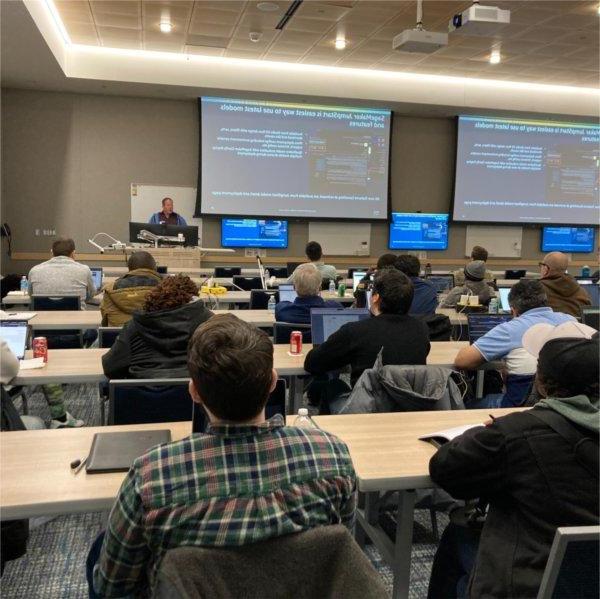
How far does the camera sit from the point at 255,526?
41.3 inches

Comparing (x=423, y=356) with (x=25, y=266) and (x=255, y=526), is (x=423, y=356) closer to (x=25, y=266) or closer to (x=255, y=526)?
(x=255, y=526)

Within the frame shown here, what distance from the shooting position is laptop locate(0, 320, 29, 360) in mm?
3061

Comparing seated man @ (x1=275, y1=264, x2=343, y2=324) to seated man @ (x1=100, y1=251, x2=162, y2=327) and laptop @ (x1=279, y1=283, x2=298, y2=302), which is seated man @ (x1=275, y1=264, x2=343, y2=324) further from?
laptop @ (x1=279, y1=283, x2=298, y2=302)

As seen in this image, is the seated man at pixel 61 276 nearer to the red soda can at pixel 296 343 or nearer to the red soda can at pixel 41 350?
the red soda can at pixel 41 350

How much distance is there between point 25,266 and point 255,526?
9.30m

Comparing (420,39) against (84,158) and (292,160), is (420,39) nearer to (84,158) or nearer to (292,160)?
(292,160)

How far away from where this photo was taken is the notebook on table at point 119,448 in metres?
1.75

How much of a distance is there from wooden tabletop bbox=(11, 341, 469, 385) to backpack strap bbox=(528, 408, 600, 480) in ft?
5.91

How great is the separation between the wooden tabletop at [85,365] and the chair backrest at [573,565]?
6.69ft

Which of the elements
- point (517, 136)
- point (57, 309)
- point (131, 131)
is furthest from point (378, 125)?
point (57, 309)

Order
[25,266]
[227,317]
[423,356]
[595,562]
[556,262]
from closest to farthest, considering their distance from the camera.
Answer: [595,562]
[227,317]
[423,356]
[556,262]
[25,266]

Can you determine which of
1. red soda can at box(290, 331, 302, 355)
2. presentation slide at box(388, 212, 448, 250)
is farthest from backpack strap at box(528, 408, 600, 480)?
presentation slide at box(388, 212, 448, 250)

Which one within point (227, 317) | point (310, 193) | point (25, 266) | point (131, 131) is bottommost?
point (25, 266)

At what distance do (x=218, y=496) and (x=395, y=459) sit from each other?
36.8 inches
